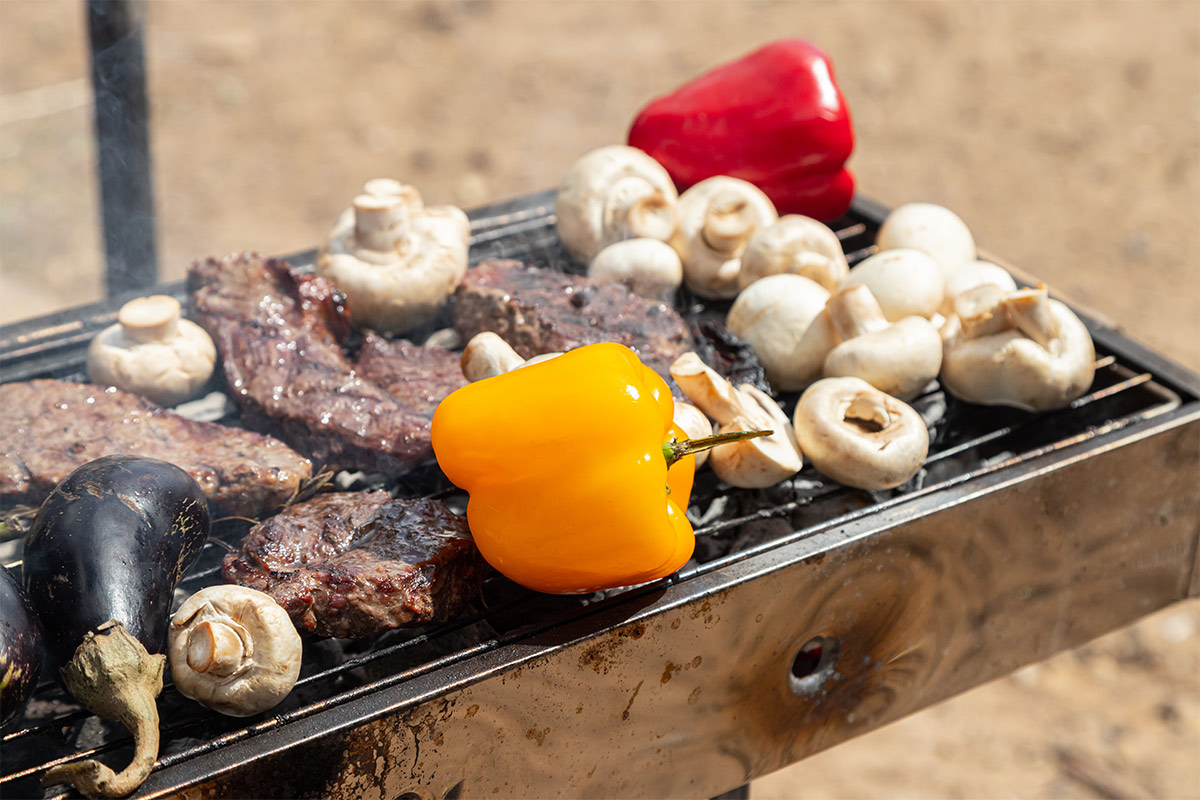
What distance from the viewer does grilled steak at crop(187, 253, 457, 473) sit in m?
2.37

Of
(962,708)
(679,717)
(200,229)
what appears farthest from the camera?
(200,229)

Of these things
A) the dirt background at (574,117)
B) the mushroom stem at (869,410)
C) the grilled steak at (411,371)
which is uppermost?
the mushroom stem at (869,410)

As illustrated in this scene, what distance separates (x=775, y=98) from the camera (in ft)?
11.3

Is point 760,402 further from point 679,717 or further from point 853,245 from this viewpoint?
point 853,245

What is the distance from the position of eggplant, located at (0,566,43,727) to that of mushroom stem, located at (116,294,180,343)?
810mm

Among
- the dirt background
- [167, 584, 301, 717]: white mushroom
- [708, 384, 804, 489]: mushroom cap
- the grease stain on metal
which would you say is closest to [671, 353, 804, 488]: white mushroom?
[708, 384, 804, 489]: mushroom cap

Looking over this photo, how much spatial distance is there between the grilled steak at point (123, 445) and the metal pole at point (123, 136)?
158 centimetres

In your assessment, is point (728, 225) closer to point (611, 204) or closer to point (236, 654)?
point (611, 204)

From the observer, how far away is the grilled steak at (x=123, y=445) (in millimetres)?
2223

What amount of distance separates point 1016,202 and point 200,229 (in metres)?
5.08

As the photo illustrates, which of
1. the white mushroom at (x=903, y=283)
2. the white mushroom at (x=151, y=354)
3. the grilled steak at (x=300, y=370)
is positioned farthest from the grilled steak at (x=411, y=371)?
the white mushroom at (x=903, y=283)

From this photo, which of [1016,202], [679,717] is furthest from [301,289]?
[1016,202]

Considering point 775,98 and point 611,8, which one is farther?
point 611,8

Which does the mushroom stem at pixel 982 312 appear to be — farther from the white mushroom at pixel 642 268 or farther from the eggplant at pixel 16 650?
the eggplant at pixel 16 650
